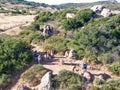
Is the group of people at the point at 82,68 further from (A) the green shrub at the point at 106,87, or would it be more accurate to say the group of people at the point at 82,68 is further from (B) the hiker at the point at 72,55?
(A) the green shrub at the point at 106,87

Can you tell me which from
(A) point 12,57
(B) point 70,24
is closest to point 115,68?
(A) point 12,57

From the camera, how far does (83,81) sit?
22969 millimetres

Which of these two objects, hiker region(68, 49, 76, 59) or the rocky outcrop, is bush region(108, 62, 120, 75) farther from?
the rocky outcrop

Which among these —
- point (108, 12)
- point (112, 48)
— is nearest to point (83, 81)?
point (112, 48)

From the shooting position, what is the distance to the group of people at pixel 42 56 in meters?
26.4

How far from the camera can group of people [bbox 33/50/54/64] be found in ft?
86.6

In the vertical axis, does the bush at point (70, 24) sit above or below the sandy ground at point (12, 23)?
above

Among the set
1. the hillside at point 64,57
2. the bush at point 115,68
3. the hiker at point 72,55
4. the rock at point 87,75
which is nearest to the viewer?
the hillside at point 64,57

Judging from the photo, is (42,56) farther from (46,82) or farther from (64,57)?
(46,82)

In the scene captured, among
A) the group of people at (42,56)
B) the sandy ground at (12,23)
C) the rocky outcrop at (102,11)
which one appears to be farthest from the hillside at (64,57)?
the rocky outcrop at (102,11)

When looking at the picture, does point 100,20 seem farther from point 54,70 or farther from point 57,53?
point 54,70

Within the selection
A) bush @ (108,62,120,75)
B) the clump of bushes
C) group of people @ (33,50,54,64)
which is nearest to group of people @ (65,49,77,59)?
group of people @ (33,50,54,64)

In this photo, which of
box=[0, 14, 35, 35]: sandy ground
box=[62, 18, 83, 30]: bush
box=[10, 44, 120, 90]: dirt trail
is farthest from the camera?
box=[0, 14, 35, 35]: sandy ground

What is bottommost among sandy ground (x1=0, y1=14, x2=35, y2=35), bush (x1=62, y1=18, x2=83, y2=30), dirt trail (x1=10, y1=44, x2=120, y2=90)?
sandy ground (x1=0, y1=14, x2=35, y2=35)
